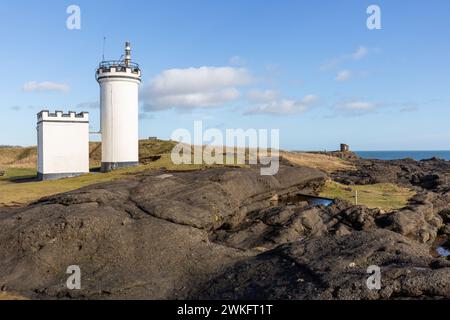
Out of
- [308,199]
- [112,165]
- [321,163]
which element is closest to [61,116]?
[112,165]

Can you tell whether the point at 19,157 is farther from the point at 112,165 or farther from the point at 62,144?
the point at 62,144

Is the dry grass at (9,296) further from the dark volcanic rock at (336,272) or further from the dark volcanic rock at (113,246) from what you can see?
the dark volcanic rock at (336,272)

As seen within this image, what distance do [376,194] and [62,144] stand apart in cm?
3566

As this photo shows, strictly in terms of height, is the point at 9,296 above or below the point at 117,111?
below

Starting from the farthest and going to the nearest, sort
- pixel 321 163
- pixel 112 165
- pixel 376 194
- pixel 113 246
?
pixel 321 163
pixel 112 165
pixel 376 194
pixel 113 246

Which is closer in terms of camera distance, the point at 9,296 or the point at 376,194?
the point at 9,296

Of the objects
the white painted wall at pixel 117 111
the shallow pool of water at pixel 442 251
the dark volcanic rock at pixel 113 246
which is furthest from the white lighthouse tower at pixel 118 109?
the shallow pool of water at pixel 442 251

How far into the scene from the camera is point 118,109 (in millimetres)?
50938

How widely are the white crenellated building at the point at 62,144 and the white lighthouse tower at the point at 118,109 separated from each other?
3.03 metres

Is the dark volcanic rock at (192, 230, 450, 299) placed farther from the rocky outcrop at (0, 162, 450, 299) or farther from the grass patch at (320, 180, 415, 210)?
the grass patch at (320, 180, 415, 210)

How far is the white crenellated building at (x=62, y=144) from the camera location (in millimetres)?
46312

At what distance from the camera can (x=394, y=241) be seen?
15109mm
